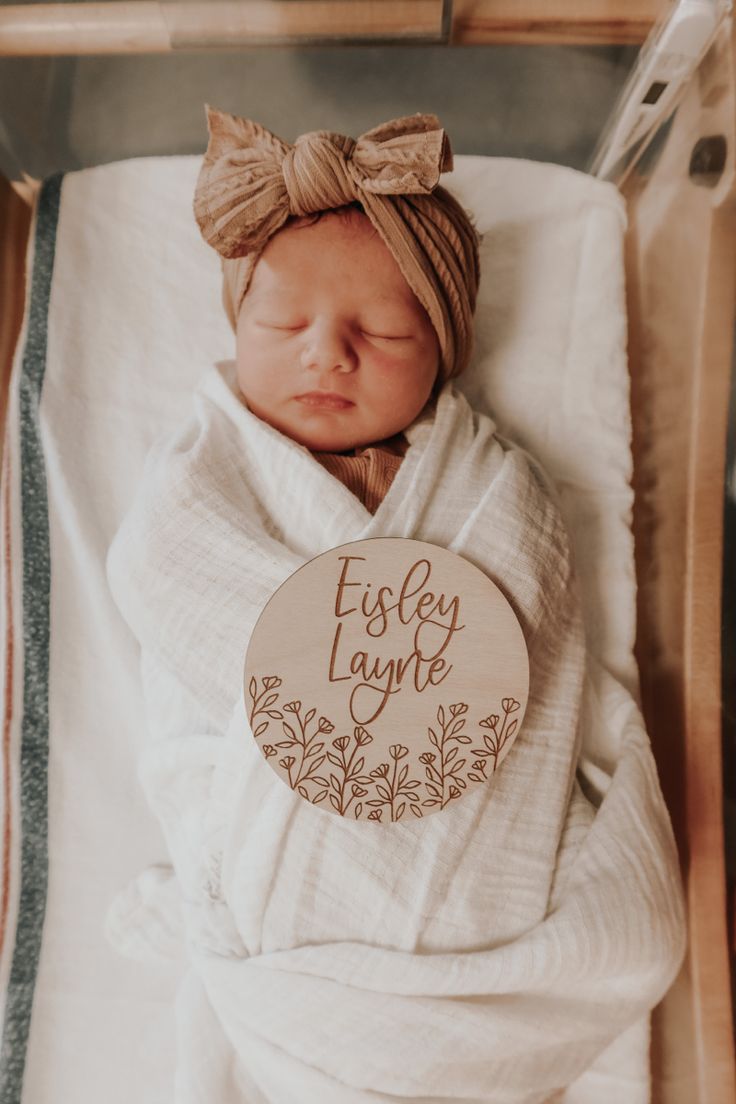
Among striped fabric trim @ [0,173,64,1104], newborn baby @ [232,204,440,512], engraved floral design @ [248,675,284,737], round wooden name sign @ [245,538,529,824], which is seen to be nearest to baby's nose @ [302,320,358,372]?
newborn baby @ [232,204,440,512]

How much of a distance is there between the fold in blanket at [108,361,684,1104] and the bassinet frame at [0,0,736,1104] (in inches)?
3.7

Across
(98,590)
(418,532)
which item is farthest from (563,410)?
(98,590)

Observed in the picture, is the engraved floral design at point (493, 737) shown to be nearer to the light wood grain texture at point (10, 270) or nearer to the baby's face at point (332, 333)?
the baby's face at point (332, 333)

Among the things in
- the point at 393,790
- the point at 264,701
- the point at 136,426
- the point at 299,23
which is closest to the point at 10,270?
the point at 136,426

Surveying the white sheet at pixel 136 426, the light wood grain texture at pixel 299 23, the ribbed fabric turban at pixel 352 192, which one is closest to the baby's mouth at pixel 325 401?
the ribbed fabric turban at pixel 352 192

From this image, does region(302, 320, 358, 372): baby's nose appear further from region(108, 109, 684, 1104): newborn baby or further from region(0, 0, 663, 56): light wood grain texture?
region(0, 0, 663, 56): light wood grain texture

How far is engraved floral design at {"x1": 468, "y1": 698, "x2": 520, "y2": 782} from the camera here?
0.66 m

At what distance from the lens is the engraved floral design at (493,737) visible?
0.66 meters

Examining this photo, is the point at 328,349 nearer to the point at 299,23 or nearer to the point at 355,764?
the point at 355,764

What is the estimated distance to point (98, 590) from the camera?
0.92 m

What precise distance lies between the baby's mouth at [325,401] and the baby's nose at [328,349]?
0.10ft

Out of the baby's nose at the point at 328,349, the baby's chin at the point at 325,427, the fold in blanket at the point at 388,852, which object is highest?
the baby's nose at the point at 328,349

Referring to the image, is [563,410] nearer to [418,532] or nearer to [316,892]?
[418,532]

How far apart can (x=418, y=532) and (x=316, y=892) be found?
317 mm
